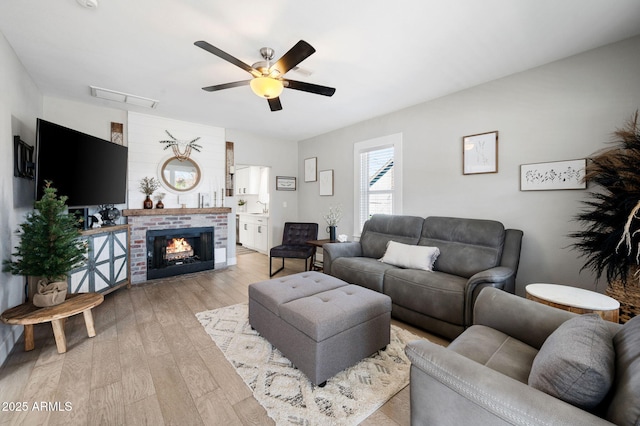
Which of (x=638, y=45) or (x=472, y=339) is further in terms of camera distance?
(x=638, y=45)

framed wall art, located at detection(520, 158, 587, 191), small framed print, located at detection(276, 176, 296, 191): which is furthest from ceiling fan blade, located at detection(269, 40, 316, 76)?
small framed print, located at detection(276, 176, 296, 191)

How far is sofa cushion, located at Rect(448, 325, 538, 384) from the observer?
4.03 ft

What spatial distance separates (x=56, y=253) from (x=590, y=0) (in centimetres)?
438

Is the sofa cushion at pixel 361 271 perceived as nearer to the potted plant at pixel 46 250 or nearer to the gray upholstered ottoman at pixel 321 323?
the gray upholstered ottoman at pixel 321 323

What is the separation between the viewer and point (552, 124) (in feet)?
8.37

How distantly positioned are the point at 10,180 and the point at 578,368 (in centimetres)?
385

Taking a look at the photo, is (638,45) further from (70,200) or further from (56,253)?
(70,200)

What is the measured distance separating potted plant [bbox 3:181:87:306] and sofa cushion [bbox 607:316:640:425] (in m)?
3.28

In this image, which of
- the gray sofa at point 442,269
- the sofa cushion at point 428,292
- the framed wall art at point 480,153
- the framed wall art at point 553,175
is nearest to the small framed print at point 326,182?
the gray sofa at point 442,269

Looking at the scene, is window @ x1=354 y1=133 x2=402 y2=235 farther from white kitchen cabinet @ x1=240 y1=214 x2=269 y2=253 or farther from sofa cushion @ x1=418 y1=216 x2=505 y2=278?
white kitchen cabinet @ x1=240 y1=214 x2=269 y2=253

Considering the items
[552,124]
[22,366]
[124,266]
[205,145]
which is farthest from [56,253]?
[552,124]

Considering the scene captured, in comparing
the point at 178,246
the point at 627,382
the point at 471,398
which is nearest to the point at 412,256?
the point at 471,398

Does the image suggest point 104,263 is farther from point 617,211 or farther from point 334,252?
point 617,211

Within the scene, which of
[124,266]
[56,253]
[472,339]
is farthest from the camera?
[124,266]
